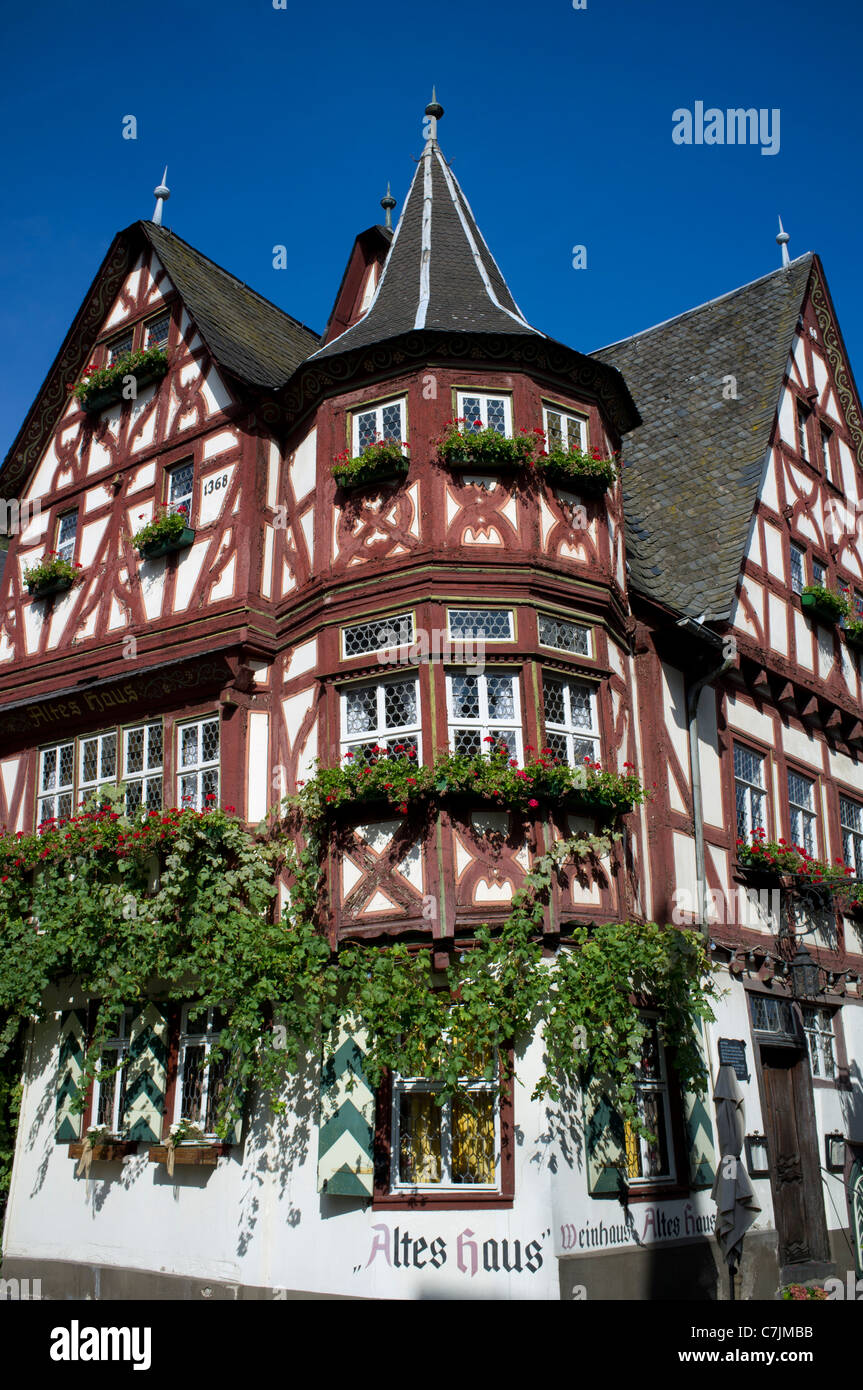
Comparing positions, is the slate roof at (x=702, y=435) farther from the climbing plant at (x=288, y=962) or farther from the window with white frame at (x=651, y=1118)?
the window with white frame at (x=651, y=1118)

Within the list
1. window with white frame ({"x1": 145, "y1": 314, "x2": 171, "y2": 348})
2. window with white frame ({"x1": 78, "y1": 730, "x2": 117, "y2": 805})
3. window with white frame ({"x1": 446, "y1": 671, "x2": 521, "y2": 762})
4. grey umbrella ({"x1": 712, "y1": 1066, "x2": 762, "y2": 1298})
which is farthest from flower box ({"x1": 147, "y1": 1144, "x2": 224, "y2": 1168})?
window with white frame ({"x1": 145, "y1": 314, "x2": 171, "y2": 348})

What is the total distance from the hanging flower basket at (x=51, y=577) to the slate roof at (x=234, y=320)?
3.51 meters

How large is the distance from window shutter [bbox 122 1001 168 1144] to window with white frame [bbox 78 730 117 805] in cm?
283

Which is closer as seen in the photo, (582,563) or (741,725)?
(582,563)

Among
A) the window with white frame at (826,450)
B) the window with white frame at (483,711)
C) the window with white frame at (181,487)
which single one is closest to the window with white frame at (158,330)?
the window with white frame at (181,487)

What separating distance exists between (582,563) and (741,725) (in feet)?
11.8

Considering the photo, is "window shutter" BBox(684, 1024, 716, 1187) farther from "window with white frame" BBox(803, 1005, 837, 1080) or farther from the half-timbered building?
"window with white frame" BBox(803, 1005, 837, 1080)

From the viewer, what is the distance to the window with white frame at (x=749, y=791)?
15.9 m

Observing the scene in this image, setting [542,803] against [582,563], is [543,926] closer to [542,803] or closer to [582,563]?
[542,803]

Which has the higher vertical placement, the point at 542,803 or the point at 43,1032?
the point at 542,803

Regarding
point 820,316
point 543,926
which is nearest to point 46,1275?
point 543,926

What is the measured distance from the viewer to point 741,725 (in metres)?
16.2

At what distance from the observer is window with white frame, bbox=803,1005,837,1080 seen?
1636 centimetres

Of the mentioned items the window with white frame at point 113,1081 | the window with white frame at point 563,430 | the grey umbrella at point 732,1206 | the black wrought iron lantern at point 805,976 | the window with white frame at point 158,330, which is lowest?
the grey umbrella at point 732,1206
